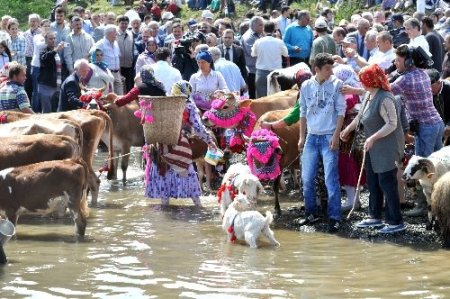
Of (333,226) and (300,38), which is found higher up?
(300,38)

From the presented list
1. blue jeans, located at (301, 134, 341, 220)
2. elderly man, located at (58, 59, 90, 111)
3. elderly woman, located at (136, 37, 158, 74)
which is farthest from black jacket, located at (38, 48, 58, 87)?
blue jeans, located at (301, 134, 341, 220)

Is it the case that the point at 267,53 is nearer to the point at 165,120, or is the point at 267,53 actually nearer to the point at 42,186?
the point at 165,120

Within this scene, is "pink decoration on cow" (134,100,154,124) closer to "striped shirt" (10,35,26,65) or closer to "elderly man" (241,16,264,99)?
"elderly man" (241,16,264,99)

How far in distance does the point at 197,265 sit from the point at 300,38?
11378mm

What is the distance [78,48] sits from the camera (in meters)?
21.5

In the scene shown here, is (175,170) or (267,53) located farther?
(267,53)

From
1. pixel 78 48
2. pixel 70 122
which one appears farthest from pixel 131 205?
pixel 78 48

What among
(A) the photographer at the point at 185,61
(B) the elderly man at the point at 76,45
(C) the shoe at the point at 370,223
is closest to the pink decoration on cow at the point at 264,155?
(C) the shoe at the point at 370,223

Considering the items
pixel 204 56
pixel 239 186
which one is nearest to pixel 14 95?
pixel 204 56

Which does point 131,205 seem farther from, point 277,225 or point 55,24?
point 55,24

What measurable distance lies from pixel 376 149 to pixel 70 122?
15.1 ft

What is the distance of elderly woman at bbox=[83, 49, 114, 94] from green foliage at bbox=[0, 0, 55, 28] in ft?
54.2

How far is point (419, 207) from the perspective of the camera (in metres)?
13.2

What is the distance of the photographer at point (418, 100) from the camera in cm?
1259
